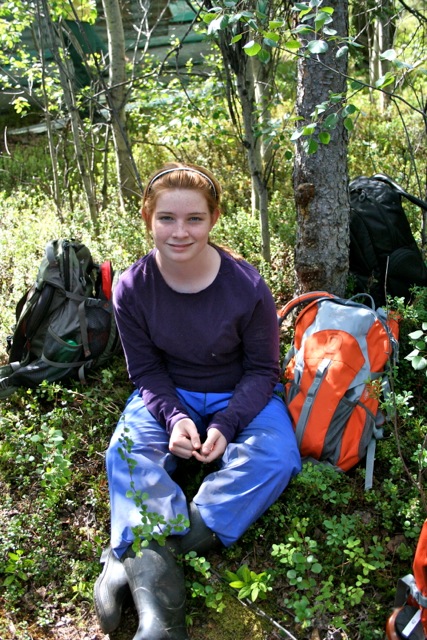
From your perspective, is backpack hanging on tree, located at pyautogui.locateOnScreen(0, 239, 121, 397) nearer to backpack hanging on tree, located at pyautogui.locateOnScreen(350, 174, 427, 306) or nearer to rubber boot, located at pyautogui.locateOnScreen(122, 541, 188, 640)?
rubber boot, located at pyautogui.locateOnScreen(122, 541, 188, 640)

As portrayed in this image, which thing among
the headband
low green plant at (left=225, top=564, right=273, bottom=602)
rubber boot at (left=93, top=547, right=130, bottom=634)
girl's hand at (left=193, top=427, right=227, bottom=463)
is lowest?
rubber boot at (left=93, top=547, right=130, bottom=634)

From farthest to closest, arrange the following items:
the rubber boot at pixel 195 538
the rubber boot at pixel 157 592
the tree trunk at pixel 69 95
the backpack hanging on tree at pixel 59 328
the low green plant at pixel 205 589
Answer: the tree trunk at pixel 69 95
the backpack hanging on tree at pixel 59 328
the rubber boot at pixel 195 538
the low green plant at pixel 205 589
the rubber boot at pixel 157 592

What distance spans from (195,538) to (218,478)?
26 cm

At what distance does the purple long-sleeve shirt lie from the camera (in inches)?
109

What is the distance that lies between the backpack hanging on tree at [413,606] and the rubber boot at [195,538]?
0.76 m

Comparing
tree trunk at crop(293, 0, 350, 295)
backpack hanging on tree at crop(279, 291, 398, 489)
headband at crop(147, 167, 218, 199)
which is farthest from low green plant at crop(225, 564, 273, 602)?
tree trunk at crop(293, 0, 350, 295)

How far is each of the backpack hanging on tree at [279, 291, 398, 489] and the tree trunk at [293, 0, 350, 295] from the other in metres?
0.46

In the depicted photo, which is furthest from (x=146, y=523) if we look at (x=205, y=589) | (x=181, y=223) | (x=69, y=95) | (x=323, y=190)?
(x=69, y=95)

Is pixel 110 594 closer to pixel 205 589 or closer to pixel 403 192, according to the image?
pixel 205 589

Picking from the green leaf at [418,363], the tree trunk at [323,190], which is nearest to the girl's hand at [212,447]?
the green leaf at [418,363]

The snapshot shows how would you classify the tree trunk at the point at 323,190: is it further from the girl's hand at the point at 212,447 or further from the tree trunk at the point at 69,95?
the tree trunk at the point at 69,95

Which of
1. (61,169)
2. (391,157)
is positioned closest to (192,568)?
(391,157)

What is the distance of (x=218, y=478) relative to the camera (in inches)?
100

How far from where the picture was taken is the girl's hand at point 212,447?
258cm
